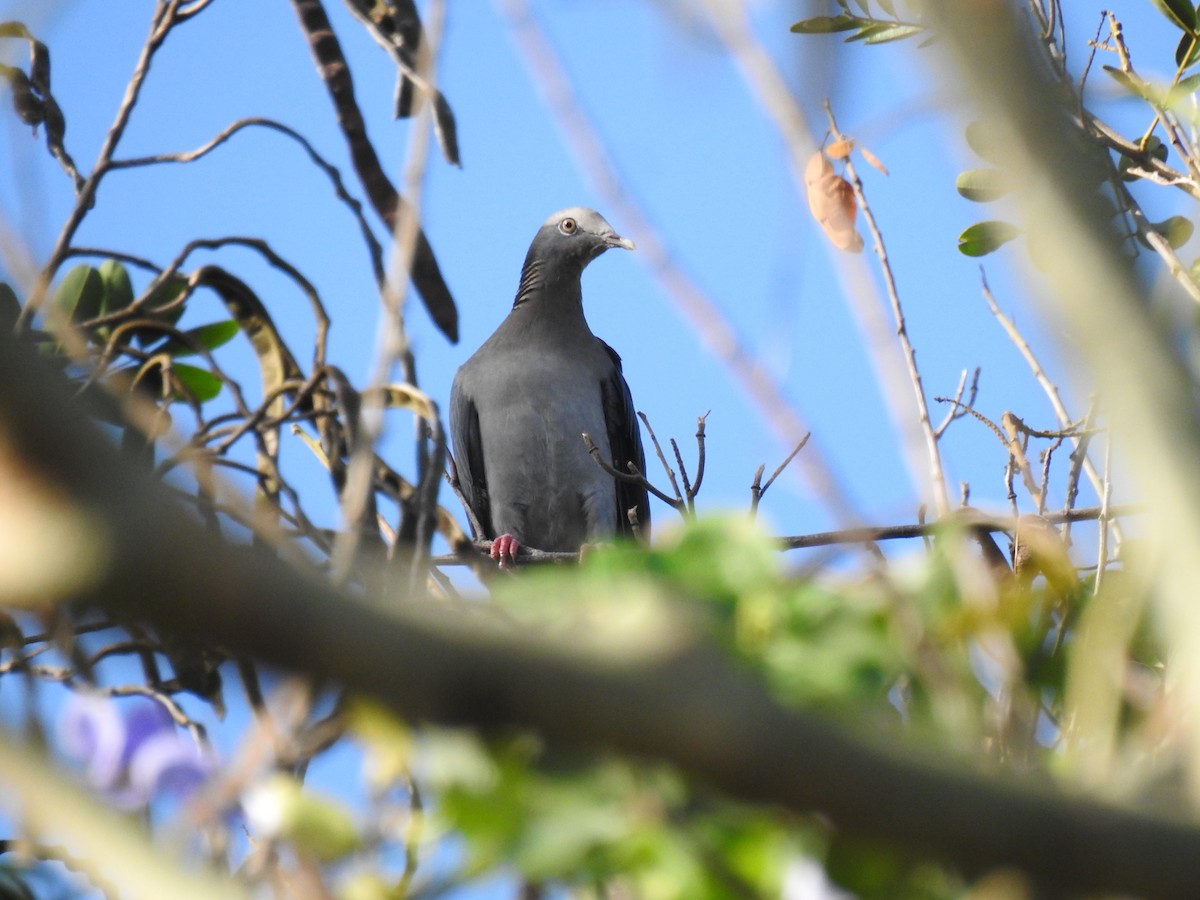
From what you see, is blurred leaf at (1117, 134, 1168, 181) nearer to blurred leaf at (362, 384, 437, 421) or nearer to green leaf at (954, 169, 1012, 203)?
green leaf at (954, 169, 1012, 203)

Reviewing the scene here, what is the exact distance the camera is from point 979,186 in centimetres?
333

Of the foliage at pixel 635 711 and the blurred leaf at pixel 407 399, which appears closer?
the foliage at pixel 635 711

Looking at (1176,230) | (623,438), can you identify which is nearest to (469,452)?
(623,438)

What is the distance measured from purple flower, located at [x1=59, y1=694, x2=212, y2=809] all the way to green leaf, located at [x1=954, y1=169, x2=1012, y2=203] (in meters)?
2.61

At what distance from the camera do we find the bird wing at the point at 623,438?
6.96 metres

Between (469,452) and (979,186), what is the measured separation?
4.02 meters

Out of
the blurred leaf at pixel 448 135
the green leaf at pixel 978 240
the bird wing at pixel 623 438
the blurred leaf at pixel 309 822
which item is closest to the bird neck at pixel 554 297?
the bird wing at pixel 623 438

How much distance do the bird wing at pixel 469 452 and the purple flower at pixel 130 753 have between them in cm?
559

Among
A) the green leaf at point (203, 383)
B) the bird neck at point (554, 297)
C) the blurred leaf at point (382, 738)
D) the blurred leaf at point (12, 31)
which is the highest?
the bird neck at point (554, 297)

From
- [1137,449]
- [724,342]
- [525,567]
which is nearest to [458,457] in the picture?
[525,567]

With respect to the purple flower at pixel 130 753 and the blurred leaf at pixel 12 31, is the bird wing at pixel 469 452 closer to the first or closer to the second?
the blurred leaf at pixel 12 31

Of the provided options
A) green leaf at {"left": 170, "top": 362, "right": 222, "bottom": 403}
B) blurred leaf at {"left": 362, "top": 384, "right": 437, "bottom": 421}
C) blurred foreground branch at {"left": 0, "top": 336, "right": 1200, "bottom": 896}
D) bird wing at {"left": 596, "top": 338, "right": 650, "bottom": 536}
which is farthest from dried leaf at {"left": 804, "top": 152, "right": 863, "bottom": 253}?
bird wing at {"left": 596, "top": 338, "right": 650, "bottom": 536}

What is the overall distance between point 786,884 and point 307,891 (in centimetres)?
34

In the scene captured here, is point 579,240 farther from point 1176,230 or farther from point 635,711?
point 635,711
